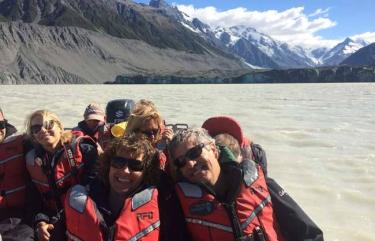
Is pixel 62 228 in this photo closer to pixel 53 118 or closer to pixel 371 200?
pixel 53 118

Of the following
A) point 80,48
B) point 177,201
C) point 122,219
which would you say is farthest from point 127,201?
point 80,48

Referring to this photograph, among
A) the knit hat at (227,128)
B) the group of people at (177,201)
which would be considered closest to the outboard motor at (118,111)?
the knit hat at (227,128)

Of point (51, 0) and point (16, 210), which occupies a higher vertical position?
point (51, 0)

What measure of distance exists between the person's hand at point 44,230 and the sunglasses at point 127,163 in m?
0.77

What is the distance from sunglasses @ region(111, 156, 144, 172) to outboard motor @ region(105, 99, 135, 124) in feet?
10.9

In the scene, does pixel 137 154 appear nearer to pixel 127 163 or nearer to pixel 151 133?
pixel 127 163

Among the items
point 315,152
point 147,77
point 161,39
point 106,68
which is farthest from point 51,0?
point 315,152

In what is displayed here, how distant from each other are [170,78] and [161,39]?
89.6 metres

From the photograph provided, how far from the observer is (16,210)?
13.9ft

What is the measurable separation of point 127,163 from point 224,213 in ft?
2.46

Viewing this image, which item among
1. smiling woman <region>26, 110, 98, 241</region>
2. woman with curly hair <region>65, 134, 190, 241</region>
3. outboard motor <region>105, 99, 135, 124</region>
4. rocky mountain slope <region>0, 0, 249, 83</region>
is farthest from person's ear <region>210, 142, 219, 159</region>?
rocky mountain slope <region>0, 0, 249, 83</region>

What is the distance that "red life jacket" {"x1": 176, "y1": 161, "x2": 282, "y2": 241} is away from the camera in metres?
3.23

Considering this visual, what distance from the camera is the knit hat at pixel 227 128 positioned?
4.10 meters

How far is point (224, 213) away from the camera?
10.6ft
